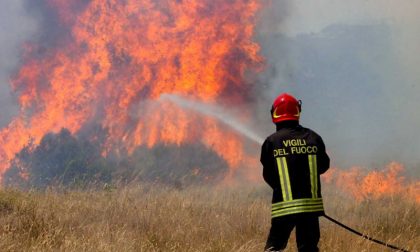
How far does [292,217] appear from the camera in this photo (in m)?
4.54

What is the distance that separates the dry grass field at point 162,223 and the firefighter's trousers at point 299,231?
23.9 inches

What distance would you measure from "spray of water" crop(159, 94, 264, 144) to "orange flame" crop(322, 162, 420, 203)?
4830 mm

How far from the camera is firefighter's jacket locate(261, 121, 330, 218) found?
4492 mm

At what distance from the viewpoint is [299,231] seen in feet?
15.1

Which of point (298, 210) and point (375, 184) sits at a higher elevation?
point (375, 184)

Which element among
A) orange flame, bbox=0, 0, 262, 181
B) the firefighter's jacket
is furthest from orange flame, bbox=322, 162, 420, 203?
the firefighter's jacket

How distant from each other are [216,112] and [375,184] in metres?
7.73

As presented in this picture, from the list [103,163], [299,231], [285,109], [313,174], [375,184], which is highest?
[103,163]

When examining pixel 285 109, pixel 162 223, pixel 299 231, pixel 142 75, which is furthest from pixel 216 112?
pixel 299 231

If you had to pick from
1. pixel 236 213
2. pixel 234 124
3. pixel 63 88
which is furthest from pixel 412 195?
pixel 63 88

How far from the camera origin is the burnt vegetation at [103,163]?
1608cm

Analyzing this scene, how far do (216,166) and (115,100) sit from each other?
5003 mm

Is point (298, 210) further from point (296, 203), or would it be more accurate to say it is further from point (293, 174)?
point (293, 174)

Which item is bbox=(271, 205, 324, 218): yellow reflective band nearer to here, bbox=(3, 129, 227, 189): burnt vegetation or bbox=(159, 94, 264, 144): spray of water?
bbox=(3, 129, 227, 189): burnt vegetation
